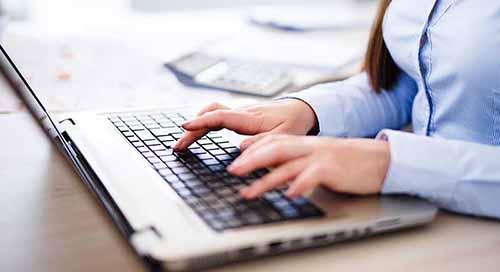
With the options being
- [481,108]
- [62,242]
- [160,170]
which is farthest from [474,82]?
[62,242]

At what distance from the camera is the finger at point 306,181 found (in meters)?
0.64

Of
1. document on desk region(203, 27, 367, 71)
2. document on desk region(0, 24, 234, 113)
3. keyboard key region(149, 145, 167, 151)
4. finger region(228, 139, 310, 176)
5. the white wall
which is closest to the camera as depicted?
finger region(228, 139, 310, 176)

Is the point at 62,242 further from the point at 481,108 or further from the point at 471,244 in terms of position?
the point at 481,108

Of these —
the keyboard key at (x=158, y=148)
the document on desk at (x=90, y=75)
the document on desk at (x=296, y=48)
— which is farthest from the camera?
the document on desk at (x=296, y=48)

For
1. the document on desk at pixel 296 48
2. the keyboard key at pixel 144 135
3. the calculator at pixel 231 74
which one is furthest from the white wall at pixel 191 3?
the keyboard key at pixel 144 135

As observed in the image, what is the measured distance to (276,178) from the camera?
2.11ft

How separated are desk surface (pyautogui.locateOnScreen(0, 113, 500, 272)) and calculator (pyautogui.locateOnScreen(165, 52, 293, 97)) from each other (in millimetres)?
436

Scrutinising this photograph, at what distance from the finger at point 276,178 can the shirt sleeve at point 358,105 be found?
0.85 feet

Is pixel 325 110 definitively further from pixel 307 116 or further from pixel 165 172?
pixel 165 172

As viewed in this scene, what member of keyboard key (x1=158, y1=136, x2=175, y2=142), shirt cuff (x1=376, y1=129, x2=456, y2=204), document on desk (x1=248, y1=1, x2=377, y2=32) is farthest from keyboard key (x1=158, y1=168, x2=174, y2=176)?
document on desk (x1=248, y1=1, x2=377, y2=32)

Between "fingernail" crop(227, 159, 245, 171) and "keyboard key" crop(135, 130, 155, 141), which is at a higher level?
"fingernail" crop(227, 159, 245, 171)

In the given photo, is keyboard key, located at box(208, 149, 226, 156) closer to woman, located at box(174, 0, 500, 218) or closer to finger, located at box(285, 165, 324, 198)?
woman, located at box(174, 0, 500, 218)

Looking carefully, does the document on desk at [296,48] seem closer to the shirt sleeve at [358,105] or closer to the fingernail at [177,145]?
the shirt sleeve at [358,105]

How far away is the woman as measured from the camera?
2.22 ft
